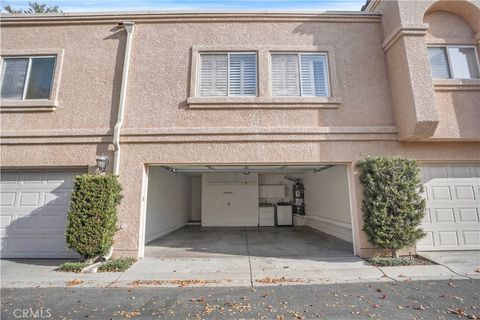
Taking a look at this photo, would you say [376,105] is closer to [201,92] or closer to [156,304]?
[201,92]

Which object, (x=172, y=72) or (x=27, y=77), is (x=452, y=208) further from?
(x=27, y=77)

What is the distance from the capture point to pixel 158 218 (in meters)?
9.70

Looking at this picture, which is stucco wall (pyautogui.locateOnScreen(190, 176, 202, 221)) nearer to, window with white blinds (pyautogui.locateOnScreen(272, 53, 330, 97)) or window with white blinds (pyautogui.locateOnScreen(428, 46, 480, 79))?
window with white blinds (pyautogui.locateOnScreen(272, 53, 330, 97))

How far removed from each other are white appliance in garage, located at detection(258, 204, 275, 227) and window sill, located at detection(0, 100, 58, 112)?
9793 mm

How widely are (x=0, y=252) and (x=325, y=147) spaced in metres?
9.25

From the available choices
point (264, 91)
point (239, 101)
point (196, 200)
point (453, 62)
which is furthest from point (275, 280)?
point (196, 200)

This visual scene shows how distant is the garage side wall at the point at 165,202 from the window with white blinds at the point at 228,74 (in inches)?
142

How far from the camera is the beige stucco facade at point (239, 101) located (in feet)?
21.3

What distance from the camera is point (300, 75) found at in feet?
23.5

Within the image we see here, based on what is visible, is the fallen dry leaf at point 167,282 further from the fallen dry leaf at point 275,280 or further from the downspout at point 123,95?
the downspout at point 123,95

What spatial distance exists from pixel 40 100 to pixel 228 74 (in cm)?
533

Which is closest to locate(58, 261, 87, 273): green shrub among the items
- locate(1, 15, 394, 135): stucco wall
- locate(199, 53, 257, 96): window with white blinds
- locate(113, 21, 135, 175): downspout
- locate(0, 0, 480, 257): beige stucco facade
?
locate(0, 0, 480, 257): beige stucco facade

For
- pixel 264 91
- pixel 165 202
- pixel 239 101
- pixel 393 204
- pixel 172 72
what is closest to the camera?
pixel 393 204

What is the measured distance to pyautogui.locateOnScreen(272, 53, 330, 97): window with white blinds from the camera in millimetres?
7086
